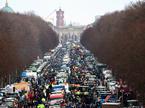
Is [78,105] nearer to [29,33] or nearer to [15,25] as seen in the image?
[15,25]

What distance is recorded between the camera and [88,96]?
1404 inches

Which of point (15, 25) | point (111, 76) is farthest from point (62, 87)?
point (15, 25)

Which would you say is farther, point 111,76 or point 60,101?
point 111,76

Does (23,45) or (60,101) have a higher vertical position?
(23,45)

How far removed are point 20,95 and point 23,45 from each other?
3194 centimetres

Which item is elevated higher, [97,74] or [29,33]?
[29,33]

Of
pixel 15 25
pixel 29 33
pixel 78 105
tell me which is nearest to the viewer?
pixel 78 105

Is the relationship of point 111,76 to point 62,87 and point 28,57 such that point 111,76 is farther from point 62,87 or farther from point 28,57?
point 28,57

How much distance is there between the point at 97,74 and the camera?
55.0 meters

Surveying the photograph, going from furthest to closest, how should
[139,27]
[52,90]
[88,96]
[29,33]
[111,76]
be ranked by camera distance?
[29,33] → [111,76] → [139,27] → [52,90] → [88,96]

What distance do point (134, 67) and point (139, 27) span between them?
7.64 metres

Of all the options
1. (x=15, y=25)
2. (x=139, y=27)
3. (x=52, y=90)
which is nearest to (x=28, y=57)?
(x=15, y=25)

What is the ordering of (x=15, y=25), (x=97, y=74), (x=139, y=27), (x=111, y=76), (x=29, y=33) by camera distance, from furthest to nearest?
1. (x=29, y=33)
2. (x=15, y=25)
3. (x=97, y=74)
4. (x=111, y=76)
5. (x=139, y=27)

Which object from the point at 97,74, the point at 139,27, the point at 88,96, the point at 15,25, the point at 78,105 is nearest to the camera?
the point at 78,105
